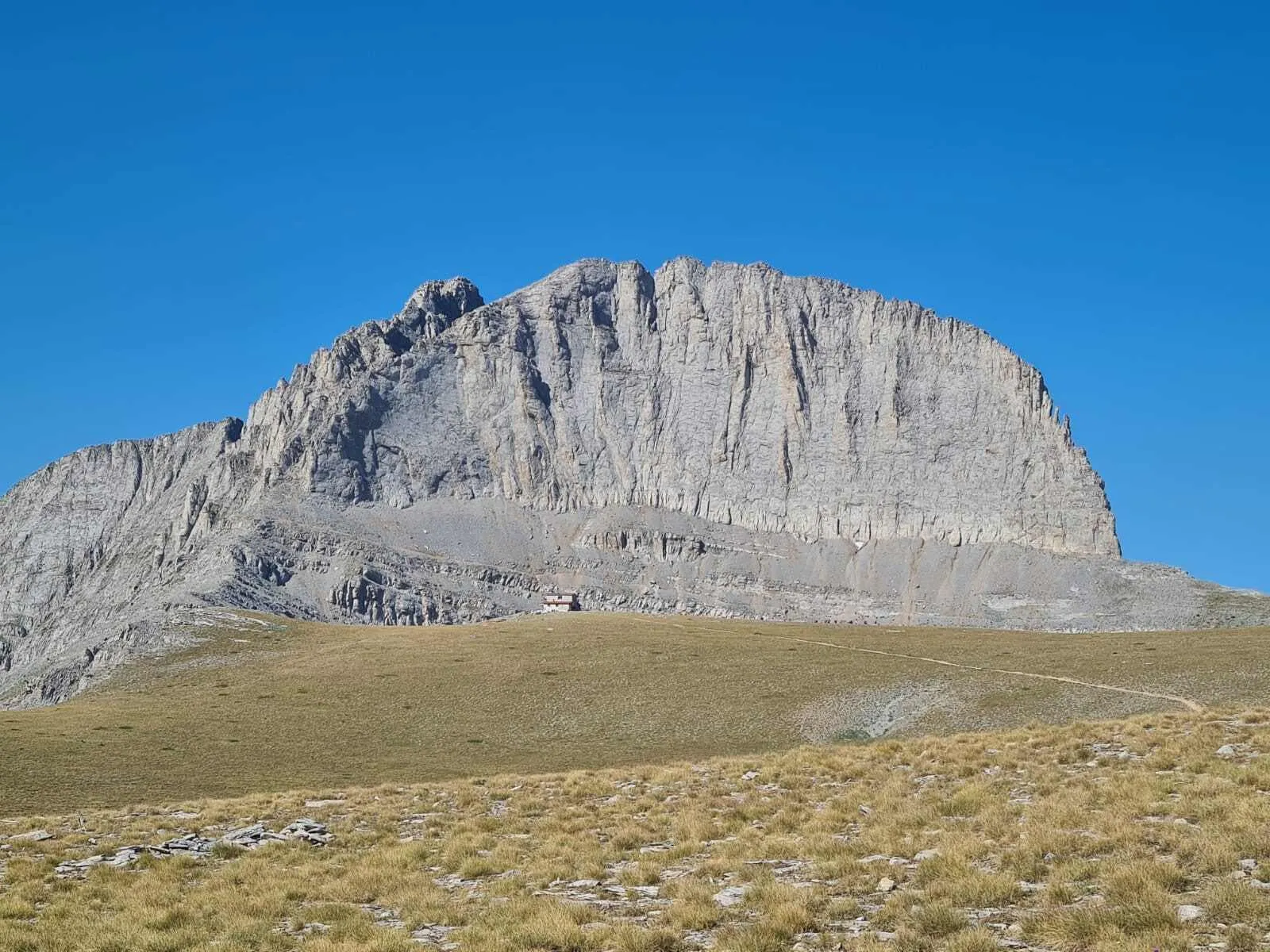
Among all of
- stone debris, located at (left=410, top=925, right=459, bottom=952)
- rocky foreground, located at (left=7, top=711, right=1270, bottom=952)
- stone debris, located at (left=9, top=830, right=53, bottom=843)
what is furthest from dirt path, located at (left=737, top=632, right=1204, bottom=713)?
stone debris, located at (left=9, top=830, right=53, bottom=843)

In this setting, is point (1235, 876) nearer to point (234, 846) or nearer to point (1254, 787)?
point (1254, 787)

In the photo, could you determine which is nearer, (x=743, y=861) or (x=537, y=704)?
(x=743, y=861)

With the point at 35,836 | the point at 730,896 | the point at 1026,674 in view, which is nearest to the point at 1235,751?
the point at 730,896

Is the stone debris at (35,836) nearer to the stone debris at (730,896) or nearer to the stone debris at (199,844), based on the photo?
the stone debris at (199,844)

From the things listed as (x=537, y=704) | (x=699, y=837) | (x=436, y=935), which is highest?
(x=699, y=837)

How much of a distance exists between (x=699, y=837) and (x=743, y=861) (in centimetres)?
250

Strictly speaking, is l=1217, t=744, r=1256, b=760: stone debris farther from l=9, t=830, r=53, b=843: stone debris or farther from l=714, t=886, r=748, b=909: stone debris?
l=9, t=830, r=53, b=843: stone debris

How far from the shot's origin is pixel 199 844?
2323cm

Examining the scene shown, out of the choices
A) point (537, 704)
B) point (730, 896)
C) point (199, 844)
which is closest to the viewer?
point (730, 896)

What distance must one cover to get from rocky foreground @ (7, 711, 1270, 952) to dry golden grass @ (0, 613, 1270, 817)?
452 centimetres

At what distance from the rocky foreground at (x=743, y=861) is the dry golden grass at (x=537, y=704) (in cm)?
452

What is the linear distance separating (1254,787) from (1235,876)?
18.3ft

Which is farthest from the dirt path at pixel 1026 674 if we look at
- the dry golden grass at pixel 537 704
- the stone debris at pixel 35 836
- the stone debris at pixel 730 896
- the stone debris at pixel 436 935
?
the stone debris at pixel 35 836

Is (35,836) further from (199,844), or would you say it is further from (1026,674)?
(1026,674)
